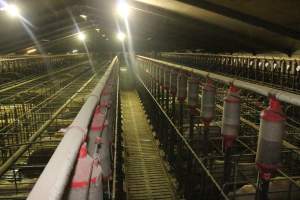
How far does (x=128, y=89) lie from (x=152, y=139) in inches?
531

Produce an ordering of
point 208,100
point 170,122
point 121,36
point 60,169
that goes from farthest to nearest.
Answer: point 121,36, point 170,122, point 208,100, point 60,169

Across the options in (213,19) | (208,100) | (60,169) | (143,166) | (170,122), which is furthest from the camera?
(213,19)

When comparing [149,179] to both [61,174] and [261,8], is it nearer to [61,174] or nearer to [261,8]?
[261,8]

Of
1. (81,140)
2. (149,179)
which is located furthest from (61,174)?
(149,179)

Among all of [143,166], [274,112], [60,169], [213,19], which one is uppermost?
[213,19]

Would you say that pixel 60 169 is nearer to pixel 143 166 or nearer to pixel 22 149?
pixel 22 149

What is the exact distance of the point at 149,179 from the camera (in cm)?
697

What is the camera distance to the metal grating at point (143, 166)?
20.9ft

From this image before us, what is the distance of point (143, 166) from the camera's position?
7730 millimetres

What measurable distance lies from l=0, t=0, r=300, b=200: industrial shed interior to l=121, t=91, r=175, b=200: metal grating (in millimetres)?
28

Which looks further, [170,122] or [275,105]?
[170,122]

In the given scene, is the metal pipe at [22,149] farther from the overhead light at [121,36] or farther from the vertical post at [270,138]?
the overhead light at [121,36]

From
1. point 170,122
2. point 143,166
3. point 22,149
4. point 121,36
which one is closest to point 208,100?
point 22,149

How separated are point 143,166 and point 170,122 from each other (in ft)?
4.83
